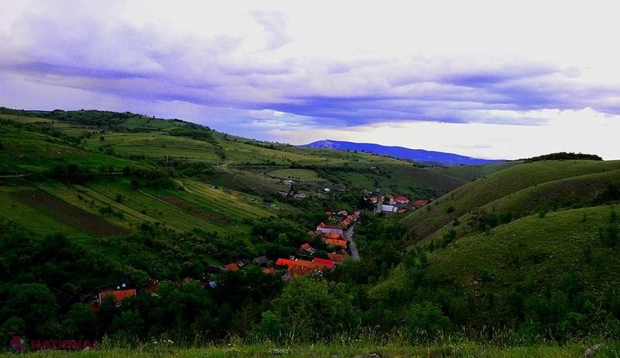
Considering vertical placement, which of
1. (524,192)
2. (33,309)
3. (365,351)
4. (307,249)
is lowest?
(307,249)

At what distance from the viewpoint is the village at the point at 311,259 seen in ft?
181

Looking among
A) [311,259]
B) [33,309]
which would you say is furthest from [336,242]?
[33,309]

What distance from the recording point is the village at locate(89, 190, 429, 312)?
55188mm

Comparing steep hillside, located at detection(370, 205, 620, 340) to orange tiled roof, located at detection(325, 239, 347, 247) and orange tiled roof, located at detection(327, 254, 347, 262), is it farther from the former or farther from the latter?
orange tiled roof, located at detection(325, 239, 347, 247)

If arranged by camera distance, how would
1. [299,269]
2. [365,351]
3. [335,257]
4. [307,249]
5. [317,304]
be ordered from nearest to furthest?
[365,351] → [317,304] → [299,269] → [335,257] → [307,249]

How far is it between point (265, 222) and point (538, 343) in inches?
3703

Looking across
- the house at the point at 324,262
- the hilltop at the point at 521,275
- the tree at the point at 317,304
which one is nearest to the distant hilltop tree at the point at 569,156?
the hilltop at the point at 521,275

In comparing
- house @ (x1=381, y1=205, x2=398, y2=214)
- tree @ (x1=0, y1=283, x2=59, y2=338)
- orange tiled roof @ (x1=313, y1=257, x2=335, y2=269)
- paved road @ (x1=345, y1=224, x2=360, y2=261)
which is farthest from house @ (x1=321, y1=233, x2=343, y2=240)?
tree @ (x1=0, y1=283, x2=59, y2=338)

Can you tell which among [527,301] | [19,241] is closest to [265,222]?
[19,241]

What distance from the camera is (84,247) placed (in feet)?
199

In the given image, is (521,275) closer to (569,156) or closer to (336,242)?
(336,242)

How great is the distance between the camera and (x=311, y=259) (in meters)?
84.9

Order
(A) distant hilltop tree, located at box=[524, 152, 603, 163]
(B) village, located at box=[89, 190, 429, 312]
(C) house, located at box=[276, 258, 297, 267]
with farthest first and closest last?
(A) distant hilltop tree, located at box=[524, 152, 603, 163]
(C) house, located at box=[276, 258, 297, 267]
(B) village, located at box=[89, 190, 429, 312]

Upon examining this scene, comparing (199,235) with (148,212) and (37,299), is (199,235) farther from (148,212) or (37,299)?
(37,299)
